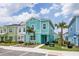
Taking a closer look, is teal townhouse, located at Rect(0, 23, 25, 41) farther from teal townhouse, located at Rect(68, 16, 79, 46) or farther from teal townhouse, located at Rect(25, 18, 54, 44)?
teal townhouse, located at Rect(68, 16, 79, 46)

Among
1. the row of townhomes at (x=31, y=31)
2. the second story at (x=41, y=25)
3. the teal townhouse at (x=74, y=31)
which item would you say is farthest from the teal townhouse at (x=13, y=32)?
the teal townhouse at (x=74, y=31)

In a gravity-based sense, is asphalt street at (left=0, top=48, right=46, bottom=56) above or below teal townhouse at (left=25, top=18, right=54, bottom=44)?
below

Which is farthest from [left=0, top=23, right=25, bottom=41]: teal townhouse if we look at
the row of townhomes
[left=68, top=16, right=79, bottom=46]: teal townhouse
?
[left=68, top=16, right=79, bottom=46]: teal townhouse

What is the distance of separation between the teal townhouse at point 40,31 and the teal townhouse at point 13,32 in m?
0.09

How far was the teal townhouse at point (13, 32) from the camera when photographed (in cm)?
314

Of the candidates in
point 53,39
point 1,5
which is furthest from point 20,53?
point 1,5

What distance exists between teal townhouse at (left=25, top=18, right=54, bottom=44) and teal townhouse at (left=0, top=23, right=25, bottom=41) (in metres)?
0.09

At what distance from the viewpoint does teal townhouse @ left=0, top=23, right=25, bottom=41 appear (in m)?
3.14

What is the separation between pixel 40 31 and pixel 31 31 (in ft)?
0.42

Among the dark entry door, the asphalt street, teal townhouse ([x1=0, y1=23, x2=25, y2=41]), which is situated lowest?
the asphalt street

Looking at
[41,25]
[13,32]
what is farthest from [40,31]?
[13,32]

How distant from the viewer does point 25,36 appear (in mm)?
3148

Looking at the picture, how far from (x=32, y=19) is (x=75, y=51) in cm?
75

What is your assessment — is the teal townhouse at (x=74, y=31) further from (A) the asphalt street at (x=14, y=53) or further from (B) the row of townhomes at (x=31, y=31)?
(A) the asphalt street at (x=14, y=53)
